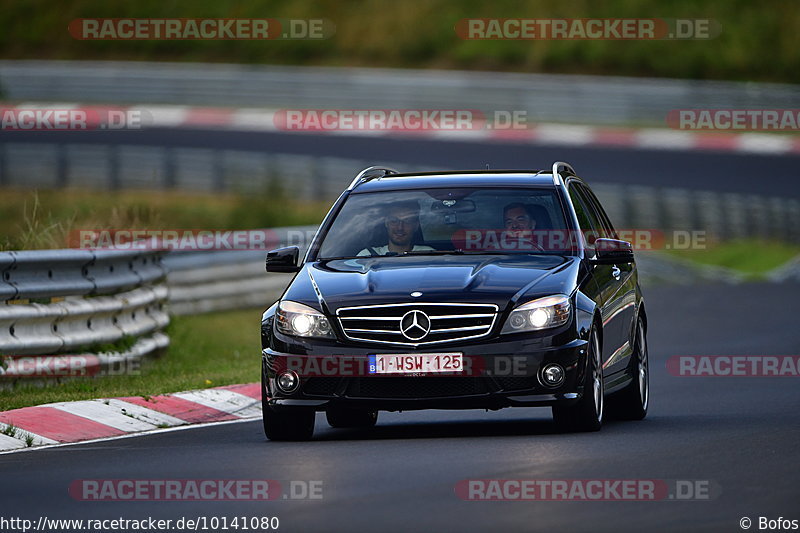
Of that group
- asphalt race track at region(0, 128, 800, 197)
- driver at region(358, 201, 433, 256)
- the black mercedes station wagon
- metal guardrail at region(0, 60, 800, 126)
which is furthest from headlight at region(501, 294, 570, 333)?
metal guardrail at region(0, 60, 800, 126)

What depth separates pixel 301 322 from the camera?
1093 centimetres

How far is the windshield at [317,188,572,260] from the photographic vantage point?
38.5 feet

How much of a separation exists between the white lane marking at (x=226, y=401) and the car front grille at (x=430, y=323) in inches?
119

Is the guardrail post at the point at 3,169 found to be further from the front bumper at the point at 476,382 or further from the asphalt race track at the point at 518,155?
the front bumper at the point at 476,382

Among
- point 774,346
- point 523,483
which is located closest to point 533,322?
point 523,483

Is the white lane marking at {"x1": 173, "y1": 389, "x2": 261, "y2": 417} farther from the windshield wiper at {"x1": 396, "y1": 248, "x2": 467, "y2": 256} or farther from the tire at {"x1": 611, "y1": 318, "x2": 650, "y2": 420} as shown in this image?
the tire at {"x1": 611, "y1": 318, "x2": 650, "y2": 420}

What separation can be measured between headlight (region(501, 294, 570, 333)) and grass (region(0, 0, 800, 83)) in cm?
4061

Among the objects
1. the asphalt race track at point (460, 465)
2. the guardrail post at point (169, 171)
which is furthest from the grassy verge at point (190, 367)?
the guardrail post at point (169, 171)

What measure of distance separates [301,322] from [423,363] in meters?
0.83

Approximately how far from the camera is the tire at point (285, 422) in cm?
1110

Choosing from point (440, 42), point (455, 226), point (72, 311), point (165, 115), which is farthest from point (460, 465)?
point (440, 42)

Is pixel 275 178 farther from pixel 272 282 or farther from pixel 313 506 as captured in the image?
pixel 313 506

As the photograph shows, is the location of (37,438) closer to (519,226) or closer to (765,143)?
(519,226)

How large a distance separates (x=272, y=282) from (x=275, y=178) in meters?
8.93
